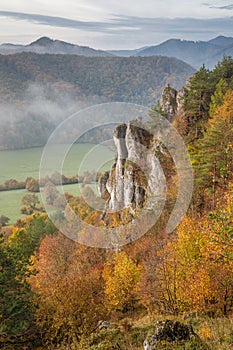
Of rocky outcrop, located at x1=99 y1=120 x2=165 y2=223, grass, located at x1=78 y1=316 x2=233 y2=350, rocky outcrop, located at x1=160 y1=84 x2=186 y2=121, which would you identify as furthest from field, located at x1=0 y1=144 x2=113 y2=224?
grass, located at x1=78 y1=316 x2=233 y2=350

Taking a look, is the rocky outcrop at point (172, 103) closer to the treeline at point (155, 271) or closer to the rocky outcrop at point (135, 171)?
the treeline at point (155, 271)

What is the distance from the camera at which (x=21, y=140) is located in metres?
193

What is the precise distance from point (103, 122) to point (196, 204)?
4374 cm

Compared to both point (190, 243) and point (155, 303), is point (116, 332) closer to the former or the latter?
point (155, 303)

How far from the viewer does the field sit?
71.7 meters

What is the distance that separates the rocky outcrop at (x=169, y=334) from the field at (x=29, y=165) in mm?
51138

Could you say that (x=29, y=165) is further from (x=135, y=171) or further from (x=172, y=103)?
(x=135, y=171)

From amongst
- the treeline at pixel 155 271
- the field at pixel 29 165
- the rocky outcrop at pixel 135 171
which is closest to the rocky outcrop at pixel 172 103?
the treeline at pixel 155 271

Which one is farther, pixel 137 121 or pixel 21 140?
pixel 21 140

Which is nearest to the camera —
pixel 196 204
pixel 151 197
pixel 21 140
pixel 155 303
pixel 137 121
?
pixel 155 303

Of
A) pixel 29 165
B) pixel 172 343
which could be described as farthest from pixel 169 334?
pixel 29 165

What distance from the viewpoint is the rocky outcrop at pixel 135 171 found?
40.5 meters

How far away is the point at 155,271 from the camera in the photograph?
23625mm

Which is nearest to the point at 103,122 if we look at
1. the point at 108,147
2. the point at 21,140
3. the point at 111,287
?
the point at 108,147
